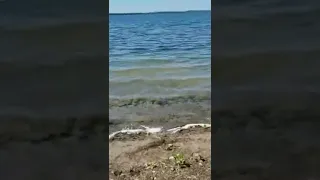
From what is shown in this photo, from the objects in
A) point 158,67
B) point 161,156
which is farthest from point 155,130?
point 158,67

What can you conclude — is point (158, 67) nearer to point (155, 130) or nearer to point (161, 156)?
point (155, 130)

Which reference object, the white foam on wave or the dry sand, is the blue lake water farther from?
the dry sand

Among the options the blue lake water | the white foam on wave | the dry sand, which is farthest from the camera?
the blue lake water

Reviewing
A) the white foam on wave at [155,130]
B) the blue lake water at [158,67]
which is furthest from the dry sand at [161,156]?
the blue lake water at [158,67]

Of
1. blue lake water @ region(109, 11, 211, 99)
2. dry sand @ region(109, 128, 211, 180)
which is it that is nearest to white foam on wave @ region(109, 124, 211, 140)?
dry sand @ region(109, 128, 211, 180)

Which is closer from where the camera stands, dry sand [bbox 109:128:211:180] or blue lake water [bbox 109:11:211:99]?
dry sand [bbox 109:128:211:180]

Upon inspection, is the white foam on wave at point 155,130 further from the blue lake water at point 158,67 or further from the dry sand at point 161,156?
the blue lake water at point 158,67

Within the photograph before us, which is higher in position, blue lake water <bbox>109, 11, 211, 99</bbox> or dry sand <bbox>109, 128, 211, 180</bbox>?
blue lake water <bbox>109, 11, 211, 99</bbox>

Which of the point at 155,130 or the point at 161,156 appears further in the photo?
the point at 155,130
